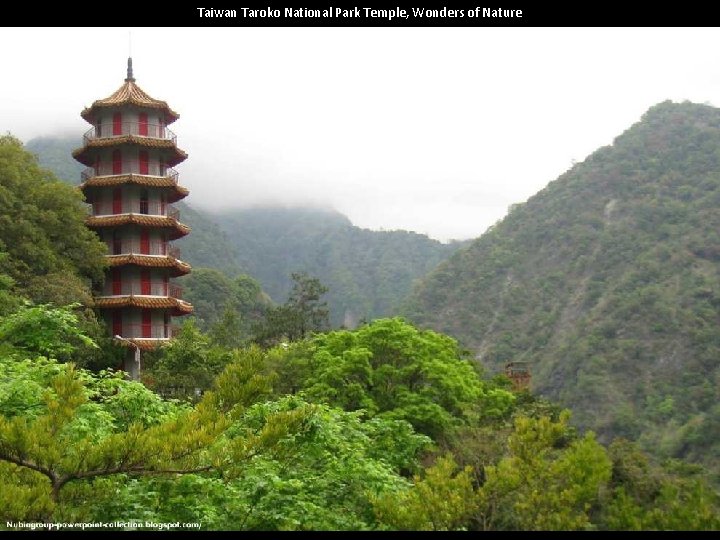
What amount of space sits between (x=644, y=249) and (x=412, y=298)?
23.3 m

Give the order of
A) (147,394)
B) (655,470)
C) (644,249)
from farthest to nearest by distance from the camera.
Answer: (644,249) → (655,470) → (147,394)

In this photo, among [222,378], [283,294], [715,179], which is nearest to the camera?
[222,378]

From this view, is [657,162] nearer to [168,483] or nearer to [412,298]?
[412,298]

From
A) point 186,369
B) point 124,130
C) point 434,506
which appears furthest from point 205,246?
point 434,506

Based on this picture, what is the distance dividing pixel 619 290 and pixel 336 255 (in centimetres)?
5550

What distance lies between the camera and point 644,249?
70.9m

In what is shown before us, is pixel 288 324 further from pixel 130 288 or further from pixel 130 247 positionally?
pixel 130 247

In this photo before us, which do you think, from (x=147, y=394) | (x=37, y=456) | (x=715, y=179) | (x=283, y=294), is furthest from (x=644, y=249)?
(x=37, y=456)

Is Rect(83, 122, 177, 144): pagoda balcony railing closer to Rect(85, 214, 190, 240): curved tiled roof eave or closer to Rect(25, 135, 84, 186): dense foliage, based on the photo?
Rect(85, 214, 190, 240): curved tiled roof eave

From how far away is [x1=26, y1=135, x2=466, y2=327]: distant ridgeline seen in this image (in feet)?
298

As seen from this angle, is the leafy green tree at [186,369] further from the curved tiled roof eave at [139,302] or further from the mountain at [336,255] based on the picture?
the mountain at [336,255]
